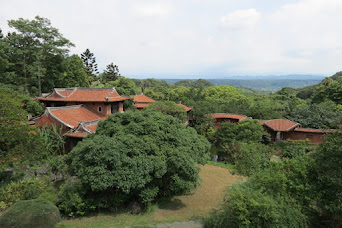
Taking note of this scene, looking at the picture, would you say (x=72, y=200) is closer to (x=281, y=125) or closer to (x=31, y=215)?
(x=31, y=215)

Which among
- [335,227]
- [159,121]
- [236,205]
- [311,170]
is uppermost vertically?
[159,121]

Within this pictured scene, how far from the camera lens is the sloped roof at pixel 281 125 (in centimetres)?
2194

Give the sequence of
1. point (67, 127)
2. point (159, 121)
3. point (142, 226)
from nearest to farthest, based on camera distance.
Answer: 1. point (142, 226)
2. point (159, 121)
3. point (67, 127)

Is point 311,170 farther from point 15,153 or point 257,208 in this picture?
point 15,153

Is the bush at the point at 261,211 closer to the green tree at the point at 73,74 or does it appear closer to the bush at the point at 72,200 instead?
the bush at the point at 72,200

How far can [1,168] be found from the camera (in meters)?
9.93

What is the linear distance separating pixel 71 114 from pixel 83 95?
9.84ft

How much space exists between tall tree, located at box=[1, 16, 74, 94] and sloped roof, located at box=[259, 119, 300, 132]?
2268 centimetres

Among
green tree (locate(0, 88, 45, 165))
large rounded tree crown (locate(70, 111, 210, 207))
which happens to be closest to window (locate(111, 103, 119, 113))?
large rounded tree crown (locate(70, 111, 210, 207))

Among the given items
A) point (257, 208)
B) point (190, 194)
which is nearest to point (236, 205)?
point (257, 208)

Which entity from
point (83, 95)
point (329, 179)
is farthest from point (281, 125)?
point (83, 95)

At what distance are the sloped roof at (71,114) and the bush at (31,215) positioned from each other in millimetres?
7473

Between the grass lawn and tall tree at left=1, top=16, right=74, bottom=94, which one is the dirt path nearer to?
the grass lawn

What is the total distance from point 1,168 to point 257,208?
10.4 meters
